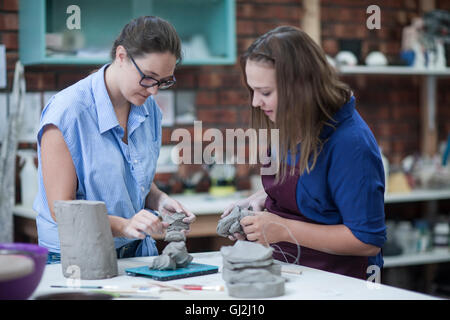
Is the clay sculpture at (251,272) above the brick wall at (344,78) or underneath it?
underneath

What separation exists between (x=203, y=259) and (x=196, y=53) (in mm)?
1966

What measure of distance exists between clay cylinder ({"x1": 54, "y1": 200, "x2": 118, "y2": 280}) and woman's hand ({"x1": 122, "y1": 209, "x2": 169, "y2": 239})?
2.8 inches

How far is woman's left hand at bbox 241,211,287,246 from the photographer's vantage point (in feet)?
5.92

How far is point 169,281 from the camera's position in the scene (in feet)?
5.42

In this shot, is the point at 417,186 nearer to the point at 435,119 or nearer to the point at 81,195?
the point at 435,119

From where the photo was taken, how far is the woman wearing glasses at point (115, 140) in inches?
70.6

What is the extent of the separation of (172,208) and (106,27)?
1.81 metres

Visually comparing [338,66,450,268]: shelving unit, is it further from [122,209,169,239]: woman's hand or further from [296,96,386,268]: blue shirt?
[122,209,169,239]: woman's hand

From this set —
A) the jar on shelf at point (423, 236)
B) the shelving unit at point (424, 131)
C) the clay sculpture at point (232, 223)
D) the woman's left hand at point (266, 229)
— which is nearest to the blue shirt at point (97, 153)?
the clay sculpture at point (232, 223)

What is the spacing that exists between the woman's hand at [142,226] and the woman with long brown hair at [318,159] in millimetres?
270

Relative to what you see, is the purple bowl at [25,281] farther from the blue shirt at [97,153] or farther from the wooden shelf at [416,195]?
the wooden shelf at [416,195]

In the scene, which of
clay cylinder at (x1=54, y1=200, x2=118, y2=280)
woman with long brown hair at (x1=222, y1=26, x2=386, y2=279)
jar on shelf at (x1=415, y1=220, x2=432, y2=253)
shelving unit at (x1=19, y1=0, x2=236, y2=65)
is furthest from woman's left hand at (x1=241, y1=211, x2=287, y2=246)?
jar on shelf at (x1=415, y1=220, x2=432, y2=253)

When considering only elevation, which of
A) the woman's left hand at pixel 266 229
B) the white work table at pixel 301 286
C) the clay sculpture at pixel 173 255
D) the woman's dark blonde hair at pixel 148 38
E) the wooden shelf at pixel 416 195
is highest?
the woman's dark blonde hair at pixel 148 38
